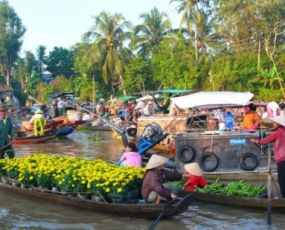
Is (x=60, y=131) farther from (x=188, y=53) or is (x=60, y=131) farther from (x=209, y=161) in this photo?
(x=188, y=53)

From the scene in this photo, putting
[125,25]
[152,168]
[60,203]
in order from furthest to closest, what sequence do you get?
1. [125,25]
2. [60,203]
3. [152,168]

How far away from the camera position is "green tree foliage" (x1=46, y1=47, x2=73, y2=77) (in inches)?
2158

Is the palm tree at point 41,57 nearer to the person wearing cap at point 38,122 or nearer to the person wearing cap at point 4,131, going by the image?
the person wearing cap at point 38,122

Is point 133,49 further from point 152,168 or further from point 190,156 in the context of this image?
point 152,168

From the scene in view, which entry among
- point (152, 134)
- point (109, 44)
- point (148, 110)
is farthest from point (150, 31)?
point (152, 134)

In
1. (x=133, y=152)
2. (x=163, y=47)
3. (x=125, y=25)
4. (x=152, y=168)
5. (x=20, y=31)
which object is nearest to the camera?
(x=152, y=168)

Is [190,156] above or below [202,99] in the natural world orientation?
below

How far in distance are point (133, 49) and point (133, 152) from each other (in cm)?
3267

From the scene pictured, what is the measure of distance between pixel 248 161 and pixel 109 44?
29.6 metres

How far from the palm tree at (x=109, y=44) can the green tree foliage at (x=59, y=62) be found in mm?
15588

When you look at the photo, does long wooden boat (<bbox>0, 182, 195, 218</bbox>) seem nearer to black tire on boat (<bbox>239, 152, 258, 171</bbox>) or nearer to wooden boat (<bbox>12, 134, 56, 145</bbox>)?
black tire on boat (<bbox>239, 152, 258, 171</bbox>)

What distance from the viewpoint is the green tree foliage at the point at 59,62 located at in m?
54.8

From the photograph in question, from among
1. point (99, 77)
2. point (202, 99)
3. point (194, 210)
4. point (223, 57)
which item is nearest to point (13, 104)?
point (99, 77)

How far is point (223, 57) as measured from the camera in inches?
1178
